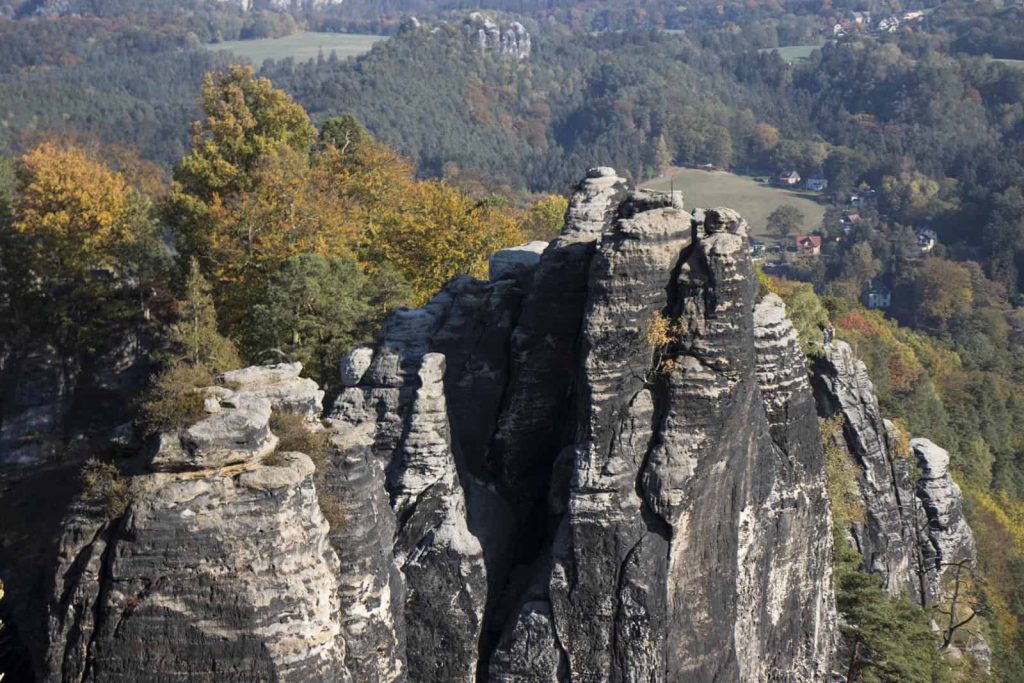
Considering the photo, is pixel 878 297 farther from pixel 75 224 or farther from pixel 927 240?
pixel 75 224

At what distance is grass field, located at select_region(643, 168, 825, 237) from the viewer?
16450cm

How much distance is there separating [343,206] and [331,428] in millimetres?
22326

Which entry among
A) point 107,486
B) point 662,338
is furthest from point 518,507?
point 107,486

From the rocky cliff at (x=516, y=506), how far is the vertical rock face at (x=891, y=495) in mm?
8857

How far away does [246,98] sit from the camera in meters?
44.6

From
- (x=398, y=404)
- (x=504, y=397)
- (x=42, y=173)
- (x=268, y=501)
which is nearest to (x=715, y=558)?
(x=504, y=397)

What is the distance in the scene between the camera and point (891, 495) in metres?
31.5

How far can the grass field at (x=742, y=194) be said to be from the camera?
164500mm

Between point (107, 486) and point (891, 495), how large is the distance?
23062mm

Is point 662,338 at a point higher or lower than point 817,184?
lower

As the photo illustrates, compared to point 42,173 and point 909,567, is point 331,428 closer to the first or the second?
point 909,567

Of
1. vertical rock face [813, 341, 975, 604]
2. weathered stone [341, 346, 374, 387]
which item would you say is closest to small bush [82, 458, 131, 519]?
weathered stone [341, 346, 374, 387]

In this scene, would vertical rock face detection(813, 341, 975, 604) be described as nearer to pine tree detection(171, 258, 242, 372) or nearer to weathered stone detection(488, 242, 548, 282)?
weathered stone detection(488, 242, 548, 282)

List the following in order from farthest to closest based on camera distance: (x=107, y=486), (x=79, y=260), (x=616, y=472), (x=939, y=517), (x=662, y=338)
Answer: (x=79, y=260) < (x=939, y=517) < (x=662, y=338) < (x=616, y=472) < (x=107, y=486)
